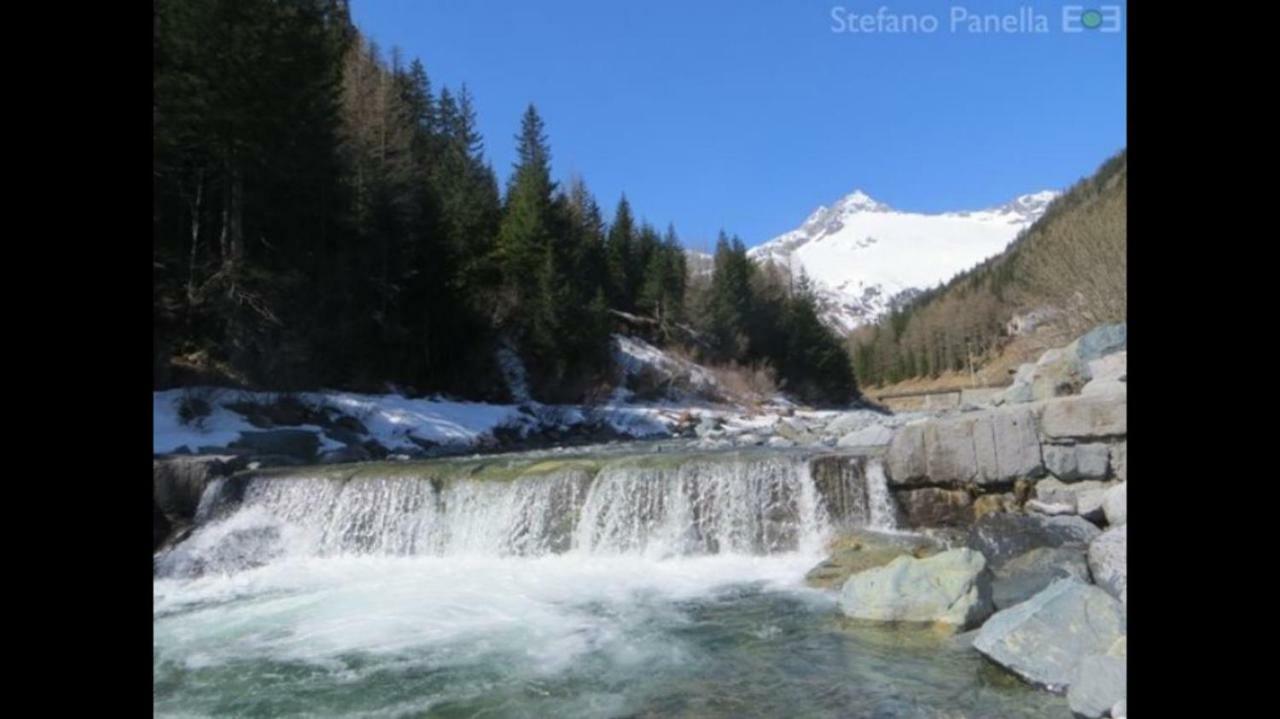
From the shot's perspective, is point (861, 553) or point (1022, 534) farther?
point (861, 553)

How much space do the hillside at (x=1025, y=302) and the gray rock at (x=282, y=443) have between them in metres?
15.9

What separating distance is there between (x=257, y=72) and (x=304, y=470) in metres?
13.1

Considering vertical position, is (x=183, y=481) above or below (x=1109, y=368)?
below

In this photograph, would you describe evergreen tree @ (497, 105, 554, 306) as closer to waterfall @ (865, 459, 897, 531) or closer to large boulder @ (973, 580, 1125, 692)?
waterfall @ (865, 459, 897, 531)

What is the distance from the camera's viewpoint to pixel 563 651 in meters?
6.87

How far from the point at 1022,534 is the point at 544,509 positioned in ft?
21.8

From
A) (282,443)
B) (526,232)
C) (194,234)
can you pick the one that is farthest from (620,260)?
(282,443)

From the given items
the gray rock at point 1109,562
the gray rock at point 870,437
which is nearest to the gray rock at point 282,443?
the gray rock at point 870,437

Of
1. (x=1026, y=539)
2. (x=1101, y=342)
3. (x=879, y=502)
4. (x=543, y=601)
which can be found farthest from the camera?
(x=1101, y=342)

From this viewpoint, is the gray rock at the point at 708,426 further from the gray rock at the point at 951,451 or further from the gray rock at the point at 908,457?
the gray rock at the point at 951,451

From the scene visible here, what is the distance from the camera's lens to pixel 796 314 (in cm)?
5756

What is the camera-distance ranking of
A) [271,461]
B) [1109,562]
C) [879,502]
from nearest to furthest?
1. [1109,562]
2. [879,502]
3. [271,461]

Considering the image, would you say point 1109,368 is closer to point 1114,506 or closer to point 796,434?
point 1114,506

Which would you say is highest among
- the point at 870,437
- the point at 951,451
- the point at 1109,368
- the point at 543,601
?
the point at 1109,368
